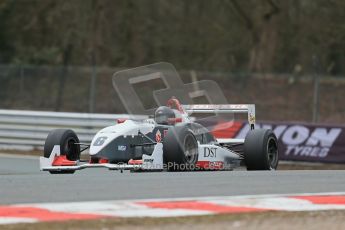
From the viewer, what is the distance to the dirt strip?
22.3 feet

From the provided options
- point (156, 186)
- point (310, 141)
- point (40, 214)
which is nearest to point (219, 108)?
point (156, 186)

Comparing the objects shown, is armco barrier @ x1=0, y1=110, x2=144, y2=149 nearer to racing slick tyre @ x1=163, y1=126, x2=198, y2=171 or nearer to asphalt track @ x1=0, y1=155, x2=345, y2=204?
racing slick tyre @ x1=163, y1=126, x2=198, y2=171

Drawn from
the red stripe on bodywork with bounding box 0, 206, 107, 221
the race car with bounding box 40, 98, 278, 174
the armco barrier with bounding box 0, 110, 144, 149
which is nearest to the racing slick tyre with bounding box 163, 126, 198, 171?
the race car with bounding box 40, 98, 278, 174

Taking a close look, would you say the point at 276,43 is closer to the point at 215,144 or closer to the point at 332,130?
the point at 332,130

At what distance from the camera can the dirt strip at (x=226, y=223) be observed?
679cm

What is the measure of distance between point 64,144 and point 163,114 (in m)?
1.54

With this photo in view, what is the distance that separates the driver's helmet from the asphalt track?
2.00 meters

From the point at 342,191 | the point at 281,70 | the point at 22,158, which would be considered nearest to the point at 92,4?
the point at 281,70

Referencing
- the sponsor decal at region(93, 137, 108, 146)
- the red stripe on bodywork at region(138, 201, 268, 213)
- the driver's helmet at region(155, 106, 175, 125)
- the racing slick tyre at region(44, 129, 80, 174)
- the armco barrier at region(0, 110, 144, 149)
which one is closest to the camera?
the red stripe on bodywork at region(138, 201, 268, 213)

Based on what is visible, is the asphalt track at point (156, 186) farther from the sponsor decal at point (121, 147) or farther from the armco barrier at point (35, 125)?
the armco barrier at point (35, 125)

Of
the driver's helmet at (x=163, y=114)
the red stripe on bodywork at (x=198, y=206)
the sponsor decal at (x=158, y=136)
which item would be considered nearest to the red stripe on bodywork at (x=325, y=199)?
the red stripe on bodywork at (x=198, y=206)

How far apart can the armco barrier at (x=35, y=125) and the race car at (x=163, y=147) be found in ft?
21.3

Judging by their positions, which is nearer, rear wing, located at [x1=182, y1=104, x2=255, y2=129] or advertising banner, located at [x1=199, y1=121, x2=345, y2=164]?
rear wing, located at [x1=182, y1=104, x2=255, y2=129]

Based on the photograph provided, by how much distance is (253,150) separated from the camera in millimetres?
13172
